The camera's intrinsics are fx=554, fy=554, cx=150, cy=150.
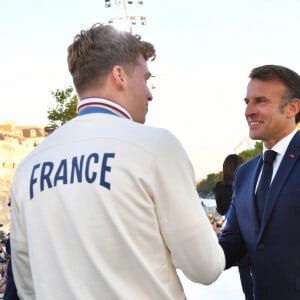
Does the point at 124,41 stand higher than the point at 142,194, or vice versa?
the point at 124,41

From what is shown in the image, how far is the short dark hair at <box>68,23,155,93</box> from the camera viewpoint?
5.69ft

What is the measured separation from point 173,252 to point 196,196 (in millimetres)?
174

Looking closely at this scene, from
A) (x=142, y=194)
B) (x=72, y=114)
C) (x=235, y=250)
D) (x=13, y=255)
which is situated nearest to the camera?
(x=142, y=194)

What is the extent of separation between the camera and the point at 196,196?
161 cm

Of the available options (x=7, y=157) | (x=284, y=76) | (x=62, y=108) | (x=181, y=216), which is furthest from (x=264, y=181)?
(x=7, y=157)

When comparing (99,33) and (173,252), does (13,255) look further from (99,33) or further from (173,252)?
(99,33)

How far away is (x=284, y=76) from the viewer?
231 cm

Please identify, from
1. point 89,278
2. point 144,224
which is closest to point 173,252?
point 144,224

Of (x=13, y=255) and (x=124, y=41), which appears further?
(x=13, y=255)

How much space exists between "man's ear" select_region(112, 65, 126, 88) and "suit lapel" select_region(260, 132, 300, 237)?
2.62 feet

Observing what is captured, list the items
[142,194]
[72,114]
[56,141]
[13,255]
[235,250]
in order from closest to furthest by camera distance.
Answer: [142,194] → [56,141] → [13,255] → [235,250] → [72,114]

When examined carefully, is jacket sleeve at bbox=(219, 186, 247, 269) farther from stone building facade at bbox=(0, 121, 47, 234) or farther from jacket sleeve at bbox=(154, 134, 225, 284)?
stone building facade at bbox=(0, 121, 47, 234)

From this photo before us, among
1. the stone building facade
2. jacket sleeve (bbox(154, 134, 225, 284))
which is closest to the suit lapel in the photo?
jacket sleeve (bbox(154, 134, 225, 284))

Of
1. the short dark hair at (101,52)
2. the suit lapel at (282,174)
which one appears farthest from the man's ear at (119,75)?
the suit lapel at (282,174)
